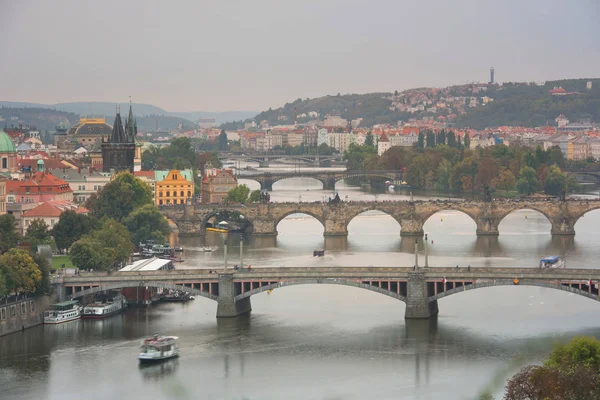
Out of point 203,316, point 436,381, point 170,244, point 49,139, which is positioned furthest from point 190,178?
point 49,139

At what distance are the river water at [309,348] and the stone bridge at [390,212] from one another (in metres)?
13.6

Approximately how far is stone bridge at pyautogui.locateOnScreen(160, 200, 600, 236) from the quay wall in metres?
25.5

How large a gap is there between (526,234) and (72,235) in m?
23.1

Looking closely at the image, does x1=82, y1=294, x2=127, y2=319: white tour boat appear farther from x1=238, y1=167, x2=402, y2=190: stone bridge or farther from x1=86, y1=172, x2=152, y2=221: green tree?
x1=238, y1=167, x2=402, y2=190: stone bridge

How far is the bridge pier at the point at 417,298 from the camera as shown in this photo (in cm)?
4112

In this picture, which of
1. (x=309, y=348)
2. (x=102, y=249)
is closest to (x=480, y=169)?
(x=102, y=249)

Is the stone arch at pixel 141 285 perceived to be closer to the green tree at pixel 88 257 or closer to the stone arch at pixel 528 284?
the green tree at pixel 88 257

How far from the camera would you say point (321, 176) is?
331 feet

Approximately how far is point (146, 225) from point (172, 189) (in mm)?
15683

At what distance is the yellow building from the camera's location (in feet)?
247

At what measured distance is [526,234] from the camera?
215 feet

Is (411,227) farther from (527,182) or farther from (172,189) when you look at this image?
(527,182)

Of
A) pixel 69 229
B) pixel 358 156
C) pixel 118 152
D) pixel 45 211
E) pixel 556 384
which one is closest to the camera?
pixel 556 384

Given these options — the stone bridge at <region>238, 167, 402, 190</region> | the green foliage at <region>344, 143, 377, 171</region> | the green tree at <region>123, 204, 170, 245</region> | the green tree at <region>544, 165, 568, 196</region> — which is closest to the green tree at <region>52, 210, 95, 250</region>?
the green tree at <region>123, 204, 170, 245</region>
